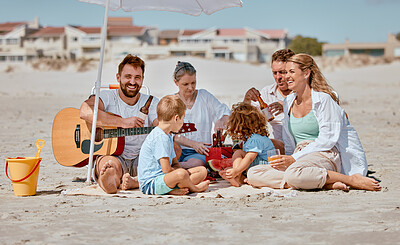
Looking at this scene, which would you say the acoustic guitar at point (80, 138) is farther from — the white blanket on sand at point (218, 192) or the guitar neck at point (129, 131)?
the white blanket on sand at point (218, 192)

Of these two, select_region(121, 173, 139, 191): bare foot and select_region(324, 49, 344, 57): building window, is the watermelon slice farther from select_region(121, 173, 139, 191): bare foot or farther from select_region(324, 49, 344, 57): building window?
select_region(324, 49, 344, 57): building window

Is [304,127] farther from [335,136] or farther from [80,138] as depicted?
[80,138]

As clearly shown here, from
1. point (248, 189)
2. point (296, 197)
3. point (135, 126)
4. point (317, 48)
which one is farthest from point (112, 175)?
point (317, 48)

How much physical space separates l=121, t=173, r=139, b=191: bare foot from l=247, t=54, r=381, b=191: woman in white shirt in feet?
3.64

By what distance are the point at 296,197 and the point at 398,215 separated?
97cm

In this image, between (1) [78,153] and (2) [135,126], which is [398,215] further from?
(1) [78,153]

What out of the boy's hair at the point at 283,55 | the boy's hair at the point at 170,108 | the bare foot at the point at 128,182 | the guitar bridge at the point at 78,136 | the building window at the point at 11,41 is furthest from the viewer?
the building window at the point at 11,41

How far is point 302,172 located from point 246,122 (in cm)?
71

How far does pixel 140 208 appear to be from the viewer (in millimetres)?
4480

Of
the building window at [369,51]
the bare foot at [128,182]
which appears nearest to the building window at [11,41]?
the building window at [369,51]

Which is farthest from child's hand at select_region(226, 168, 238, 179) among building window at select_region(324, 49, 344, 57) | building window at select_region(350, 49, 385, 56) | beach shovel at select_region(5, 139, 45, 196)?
building window at select_region(350, 49, 385, 56)

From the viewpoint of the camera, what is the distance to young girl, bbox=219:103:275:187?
5.31 metres

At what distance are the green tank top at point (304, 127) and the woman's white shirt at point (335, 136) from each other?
9cm

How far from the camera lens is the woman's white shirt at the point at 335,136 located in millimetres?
5180
